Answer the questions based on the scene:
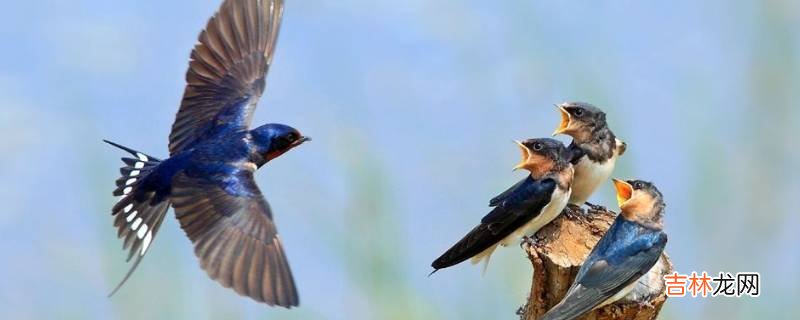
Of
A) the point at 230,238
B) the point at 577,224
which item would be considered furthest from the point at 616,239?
the point at 230,238

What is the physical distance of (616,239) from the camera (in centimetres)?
340

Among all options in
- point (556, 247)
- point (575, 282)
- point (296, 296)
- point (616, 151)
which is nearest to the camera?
point (296, 296)

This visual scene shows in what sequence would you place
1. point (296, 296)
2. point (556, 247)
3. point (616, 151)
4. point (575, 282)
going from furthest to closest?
point (616, 151) → point (556, 247) → point (575, 282) → point (296, 296)

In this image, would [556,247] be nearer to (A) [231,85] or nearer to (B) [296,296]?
(B) [296,296]

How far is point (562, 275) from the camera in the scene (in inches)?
136

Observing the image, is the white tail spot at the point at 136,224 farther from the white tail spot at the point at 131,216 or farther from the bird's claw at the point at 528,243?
the bird's claw at the point at 528,243

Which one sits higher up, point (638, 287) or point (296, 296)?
point (638, 287)

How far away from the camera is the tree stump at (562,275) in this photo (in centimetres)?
341

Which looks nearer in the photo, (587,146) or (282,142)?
(282,142)

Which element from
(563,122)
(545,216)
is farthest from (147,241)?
(563,122)

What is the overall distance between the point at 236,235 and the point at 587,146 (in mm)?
1009

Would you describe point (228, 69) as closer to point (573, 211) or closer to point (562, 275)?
point (573, 211)

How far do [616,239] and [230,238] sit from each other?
2.86ft

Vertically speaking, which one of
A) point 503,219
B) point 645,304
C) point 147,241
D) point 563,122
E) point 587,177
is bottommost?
point 147,241
